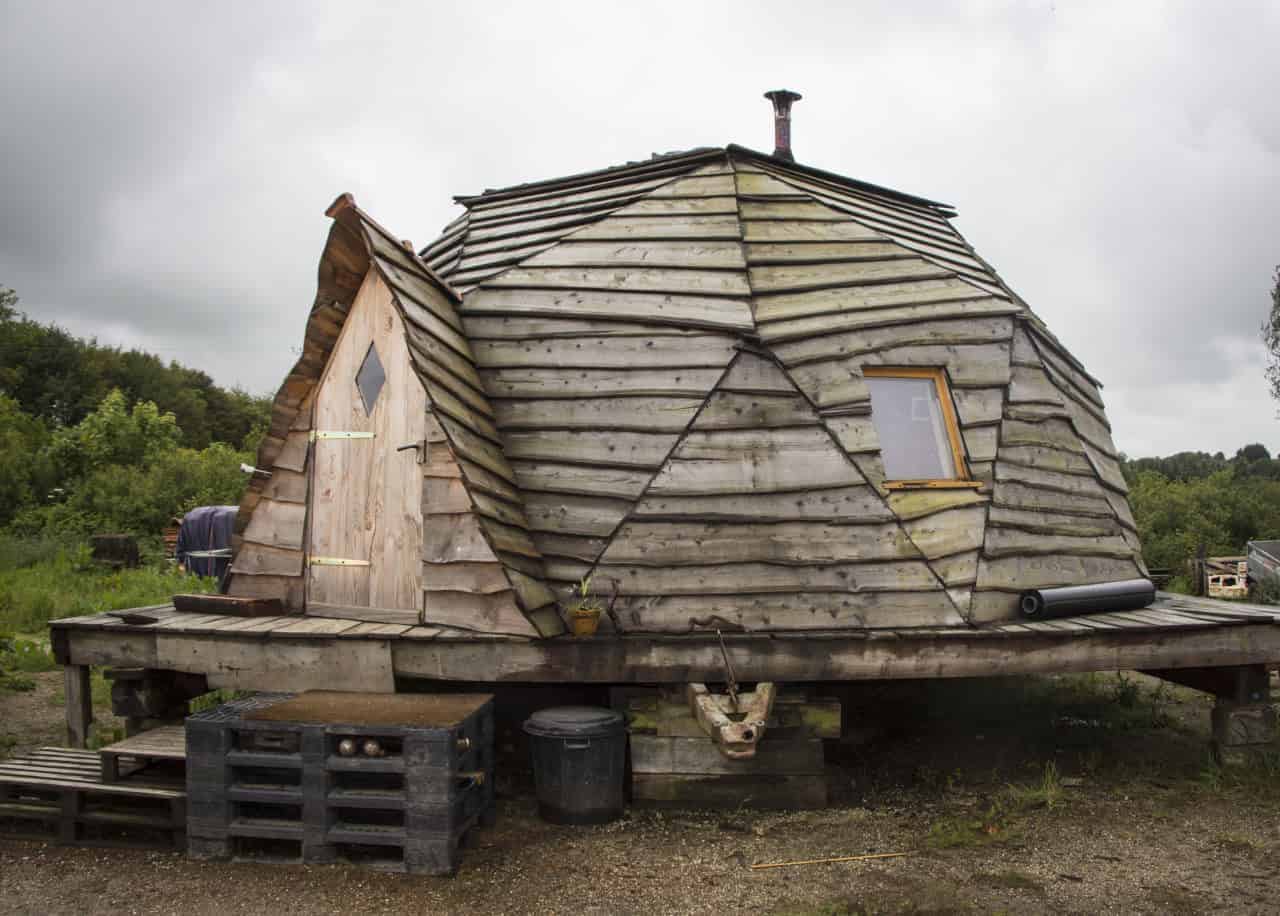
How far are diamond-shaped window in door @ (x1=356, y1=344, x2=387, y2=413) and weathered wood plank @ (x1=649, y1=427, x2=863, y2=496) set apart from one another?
2204 millimetres

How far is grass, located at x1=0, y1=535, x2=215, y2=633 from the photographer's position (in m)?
13.4

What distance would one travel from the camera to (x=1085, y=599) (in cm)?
721

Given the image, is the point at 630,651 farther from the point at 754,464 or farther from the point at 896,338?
the point at 896,338

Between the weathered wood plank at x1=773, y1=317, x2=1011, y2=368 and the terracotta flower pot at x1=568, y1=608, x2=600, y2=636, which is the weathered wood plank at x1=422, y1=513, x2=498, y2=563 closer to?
the terracotta flower pot at x1=568, y1=608, x2=600, y2=636

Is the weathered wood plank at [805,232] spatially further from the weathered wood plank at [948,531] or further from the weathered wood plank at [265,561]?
the weathered wood plank at [265,561]

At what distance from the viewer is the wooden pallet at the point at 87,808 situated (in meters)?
5.78

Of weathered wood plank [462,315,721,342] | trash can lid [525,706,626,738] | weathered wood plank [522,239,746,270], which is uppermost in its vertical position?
weathered wood plank [522,239,746,270]

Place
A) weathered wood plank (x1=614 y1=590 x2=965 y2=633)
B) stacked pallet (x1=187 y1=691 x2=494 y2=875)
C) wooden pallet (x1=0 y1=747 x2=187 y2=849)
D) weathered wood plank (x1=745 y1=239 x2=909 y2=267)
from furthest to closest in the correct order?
weathered wood plank (x1=745 y1=239 x2=909 y2=267)
weathered wood plank (x1=614 y1=590 x2=965 y2=633)
wooden pallet (x1=0 y1=747 x2=187 y2=849)
stacked pallet (x1=187 y1=691 x2=494 y2=875)

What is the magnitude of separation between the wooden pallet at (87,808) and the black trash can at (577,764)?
2080 millimetres

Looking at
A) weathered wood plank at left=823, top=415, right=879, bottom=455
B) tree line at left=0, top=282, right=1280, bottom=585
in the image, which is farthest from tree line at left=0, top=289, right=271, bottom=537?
weathered wood plank at left=823, top=415, right=879, bottom=455

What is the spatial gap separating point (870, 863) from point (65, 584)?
1418 cm

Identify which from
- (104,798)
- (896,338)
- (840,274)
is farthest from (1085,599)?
(104,798)

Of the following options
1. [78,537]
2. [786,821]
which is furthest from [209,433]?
[786,821]

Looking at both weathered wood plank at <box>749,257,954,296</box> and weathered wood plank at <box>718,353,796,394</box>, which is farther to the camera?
weathered wood plank at <box>749,257,954,296</box>
